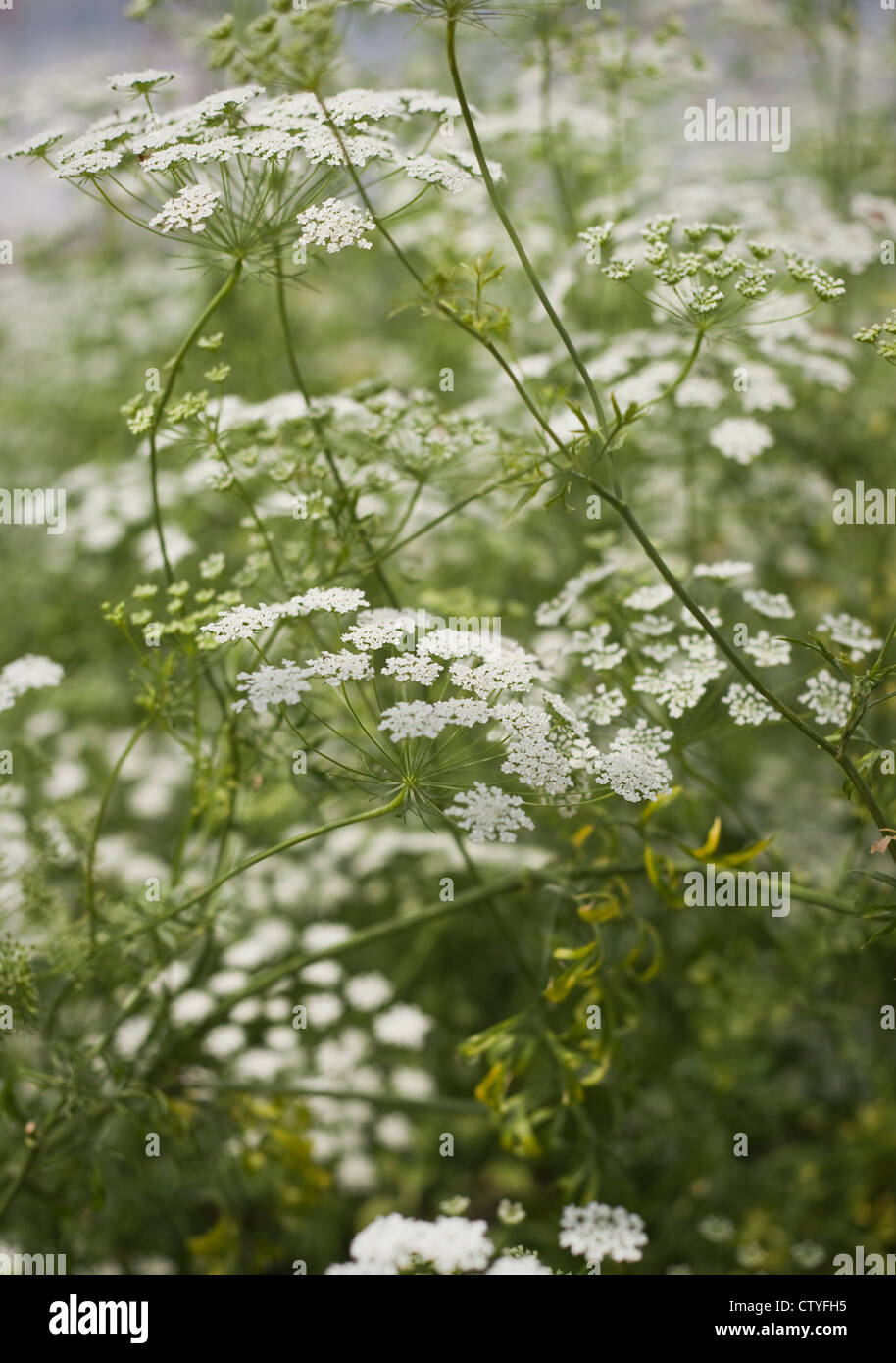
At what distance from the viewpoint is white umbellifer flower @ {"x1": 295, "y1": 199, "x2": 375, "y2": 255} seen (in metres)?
1.81

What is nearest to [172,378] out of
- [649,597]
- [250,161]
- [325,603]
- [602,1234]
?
[250,161]

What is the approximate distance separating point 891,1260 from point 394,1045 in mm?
1559

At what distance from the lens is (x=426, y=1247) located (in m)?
1.88

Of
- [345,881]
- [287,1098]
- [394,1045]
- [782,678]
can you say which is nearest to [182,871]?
[287,1098]

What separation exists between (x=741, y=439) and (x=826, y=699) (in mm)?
948

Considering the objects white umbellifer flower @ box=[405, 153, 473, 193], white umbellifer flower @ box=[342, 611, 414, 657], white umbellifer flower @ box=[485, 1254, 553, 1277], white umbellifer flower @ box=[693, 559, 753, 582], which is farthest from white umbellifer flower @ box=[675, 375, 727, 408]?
white umbellifer flower @ box=[485, 1254, 553, 1277]

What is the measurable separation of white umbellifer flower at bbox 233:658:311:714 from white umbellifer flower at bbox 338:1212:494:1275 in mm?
1010

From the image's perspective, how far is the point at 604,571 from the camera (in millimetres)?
2350

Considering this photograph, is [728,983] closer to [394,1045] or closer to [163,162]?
[394,1045]

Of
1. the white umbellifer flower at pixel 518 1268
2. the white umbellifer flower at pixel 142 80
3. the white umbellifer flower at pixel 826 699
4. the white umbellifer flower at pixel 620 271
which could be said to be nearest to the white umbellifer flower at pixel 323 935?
the white umbellifer flower at pixel 518 1268

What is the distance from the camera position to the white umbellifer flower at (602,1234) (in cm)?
204

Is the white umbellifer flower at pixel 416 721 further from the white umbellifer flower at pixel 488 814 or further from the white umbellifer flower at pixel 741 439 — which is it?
the white umbellifer flower at pixel 741 439

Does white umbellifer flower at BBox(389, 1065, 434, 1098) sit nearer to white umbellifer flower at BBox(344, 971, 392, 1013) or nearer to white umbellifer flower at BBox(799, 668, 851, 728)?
white umbellifer flower at BBox(344, 971, 392, 1013)

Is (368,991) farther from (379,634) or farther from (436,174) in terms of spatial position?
(436,174)
